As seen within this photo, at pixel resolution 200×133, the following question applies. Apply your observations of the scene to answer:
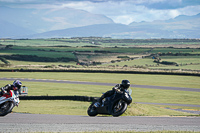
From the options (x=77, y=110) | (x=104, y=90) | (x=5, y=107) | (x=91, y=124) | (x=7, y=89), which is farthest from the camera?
(x=104, y=90)

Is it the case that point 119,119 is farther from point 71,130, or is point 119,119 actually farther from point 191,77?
point 191,77

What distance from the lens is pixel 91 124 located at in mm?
20797

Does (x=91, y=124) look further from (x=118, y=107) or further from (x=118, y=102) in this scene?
(x=118, y=102)

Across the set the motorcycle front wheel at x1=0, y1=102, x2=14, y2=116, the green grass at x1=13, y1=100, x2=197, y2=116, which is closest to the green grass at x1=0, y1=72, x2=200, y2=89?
the green grass at x1=13, y1=100, x2=197, y2=116

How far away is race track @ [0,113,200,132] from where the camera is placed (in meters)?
19.5

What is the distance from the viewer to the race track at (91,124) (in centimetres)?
1955

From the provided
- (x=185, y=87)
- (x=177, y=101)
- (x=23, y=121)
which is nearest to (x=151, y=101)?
(x=177, y=101)

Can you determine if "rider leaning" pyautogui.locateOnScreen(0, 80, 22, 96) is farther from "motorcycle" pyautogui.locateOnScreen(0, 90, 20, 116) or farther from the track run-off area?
the track run-off area

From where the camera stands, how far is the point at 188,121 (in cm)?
2217

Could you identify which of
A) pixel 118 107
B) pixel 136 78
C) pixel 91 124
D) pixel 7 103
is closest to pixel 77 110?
pixel 91 124

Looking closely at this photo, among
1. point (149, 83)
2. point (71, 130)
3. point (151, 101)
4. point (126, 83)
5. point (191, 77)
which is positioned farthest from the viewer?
point (191, 77)

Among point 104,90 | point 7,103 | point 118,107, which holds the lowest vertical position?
point 104,90

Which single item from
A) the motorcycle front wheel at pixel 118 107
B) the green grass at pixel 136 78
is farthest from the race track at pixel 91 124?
the green grass at pixel 136 78

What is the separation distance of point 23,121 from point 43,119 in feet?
4.68
